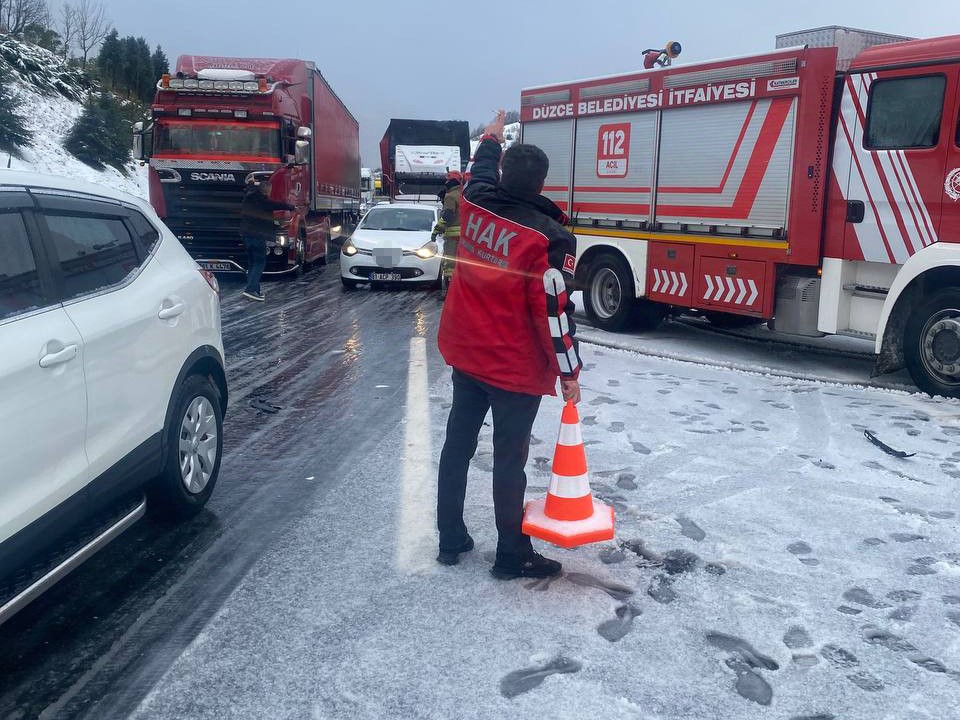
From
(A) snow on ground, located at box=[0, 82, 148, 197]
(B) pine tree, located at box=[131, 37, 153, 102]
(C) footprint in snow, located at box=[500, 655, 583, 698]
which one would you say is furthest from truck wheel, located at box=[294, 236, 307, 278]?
(B) pine tree, located at box=[131, 37, 153, 102]

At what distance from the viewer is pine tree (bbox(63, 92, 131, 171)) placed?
102ft

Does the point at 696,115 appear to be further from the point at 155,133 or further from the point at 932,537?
the point at 155,133

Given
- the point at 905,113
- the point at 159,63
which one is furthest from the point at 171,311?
the point at 159,63

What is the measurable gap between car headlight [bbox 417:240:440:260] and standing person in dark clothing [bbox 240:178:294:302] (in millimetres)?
2414

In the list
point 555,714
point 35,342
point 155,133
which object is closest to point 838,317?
point 555,714

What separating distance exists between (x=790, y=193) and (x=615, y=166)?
273cm

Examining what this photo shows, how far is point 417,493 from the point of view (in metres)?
4.89

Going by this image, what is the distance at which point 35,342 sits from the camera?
9.88ft

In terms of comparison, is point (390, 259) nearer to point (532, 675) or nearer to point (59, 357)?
point (59, 357)

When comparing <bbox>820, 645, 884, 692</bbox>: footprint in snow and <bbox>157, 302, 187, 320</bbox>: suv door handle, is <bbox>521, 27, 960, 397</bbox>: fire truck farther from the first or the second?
<bbox>157, 302, 187, 320</bbox>: suv door handle

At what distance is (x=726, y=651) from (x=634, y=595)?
0.52m

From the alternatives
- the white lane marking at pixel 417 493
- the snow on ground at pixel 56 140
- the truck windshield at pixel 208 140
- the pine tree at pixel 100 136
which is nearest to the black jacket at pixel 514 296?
the white lane marking at pixel 417 493

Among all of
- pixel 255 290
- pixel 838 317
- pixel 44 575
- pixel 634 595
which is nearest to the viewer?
pixel 44 575

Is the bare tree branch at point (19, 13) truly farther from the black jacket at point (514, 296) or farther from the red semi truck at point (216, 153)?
the black jacket at point (514, 296)
